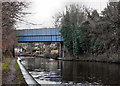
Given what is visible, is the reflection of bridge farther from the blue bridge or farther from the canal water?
the canal water

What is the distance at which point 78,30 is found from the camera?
46594 millimetres

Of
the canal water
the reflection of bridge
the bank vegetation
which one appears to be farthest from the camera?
the reflection of bridge

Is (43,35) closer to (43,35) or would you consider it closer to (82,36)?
(43,35)

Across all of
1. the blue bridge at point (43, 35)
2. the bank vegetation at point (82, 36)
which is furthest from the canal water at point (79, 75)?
the blue bridge at point (43, 35)

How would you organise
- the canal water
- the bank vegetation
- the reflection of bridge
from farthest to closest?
the reflection of bridge
the bank vegetation
the canal water

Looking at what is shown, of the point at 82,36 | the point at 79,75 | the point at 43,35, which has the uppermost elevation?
the point at 43,35

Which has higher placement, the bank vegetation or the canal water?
the bank vegetation

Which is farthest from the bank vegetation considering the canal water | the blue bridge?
the canal water

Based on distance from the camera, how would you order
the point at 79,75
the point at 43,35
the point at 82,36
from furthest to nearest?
the point at 43,35, the point at 82,36, the point at 79,75

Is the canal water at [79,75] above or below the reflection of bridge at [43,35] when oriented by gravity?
below

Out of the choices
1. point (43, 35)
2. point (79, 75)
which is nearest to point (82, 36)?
point (43, 35)

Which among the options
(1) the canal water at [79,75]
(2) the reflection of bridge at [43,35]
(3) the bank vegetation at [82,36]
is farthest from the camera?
(2) the reflection of bridge at [43,35]

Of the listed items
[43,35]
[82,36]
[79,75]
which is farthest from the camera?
[43,35]

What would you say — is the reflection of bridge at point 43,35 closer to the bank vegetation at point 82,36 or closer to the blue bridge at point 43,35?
the blue bridge at point 43,35
